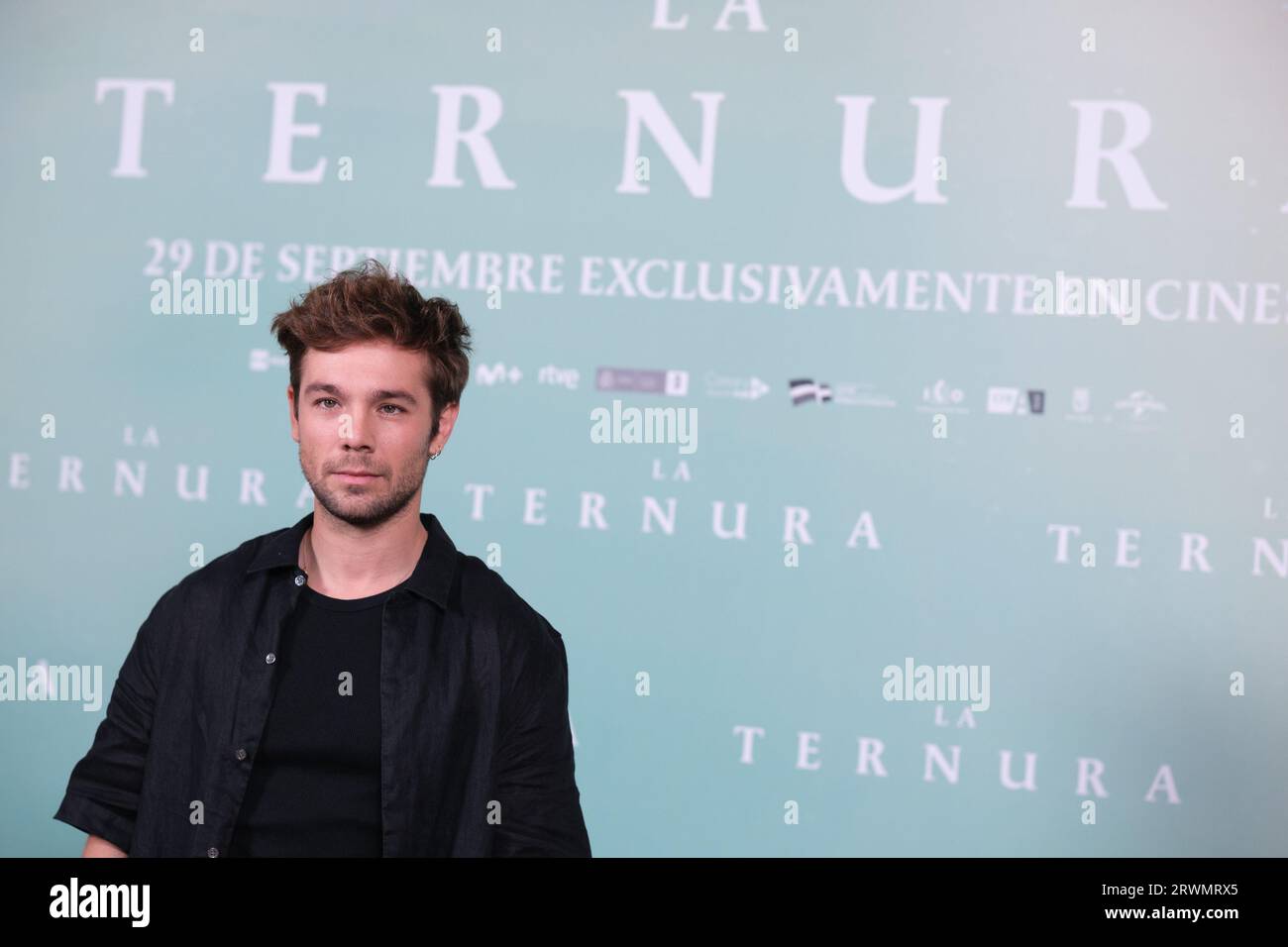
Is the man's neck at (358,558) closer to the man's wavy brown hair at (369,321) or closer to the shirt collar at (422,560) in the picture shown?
the shirt collar at (422,560)

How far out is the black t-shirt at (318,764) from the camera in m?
1.68

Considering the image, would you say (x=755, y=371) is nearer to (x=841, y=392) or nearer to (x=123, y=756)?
(x=841, y=392)

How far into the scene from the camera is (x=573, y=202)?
9.46 ft

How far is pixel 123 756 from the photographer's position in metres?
1.74

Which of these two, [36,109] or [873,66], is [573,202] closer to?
[873,66]

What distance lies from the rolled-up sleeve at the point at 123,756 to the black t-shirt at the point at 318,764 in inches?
7.1

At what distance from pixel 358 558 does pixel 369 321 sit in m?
0.34

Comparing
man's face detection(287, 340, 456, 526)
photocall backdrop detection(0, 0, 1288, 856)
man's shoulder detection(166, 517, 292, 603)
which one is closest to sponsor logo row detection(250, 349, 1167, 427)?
photocall backdrop detection(0, 0, 1288, 856)

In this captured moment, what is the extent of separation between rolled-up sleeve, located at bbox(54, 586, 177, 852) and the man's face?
292 mm

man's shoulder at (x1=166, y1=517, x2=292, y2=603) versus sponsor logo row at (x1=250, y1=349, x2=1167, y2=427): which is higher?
sponsor logo row at (x1=250, y1=349, x2=1167, y2=427)

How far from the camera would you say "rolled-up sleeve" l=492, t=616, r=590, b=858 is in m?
1.75

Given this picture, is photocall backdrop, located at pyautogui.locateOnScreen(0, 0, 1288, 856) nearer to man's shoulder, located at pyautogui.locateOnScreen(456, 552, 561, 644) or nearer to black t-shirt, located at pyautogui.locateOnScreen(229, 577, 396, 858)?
man's shoulder, located at pyautogui.locateOnScreen(456, 552, 561, 644)

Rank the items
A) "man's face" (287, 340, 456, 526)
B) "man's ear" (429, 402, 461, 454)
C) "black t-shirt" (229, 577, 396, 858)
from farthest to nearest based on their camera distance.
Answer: "man's ear" (429, 402, 461, 454)
"man's face" (287, 340, 456, 526)
"black t-shirt" (229, 577, 396, 858)

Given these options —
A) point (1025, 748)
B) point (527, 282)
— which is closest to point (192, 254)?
point (527, 282)
